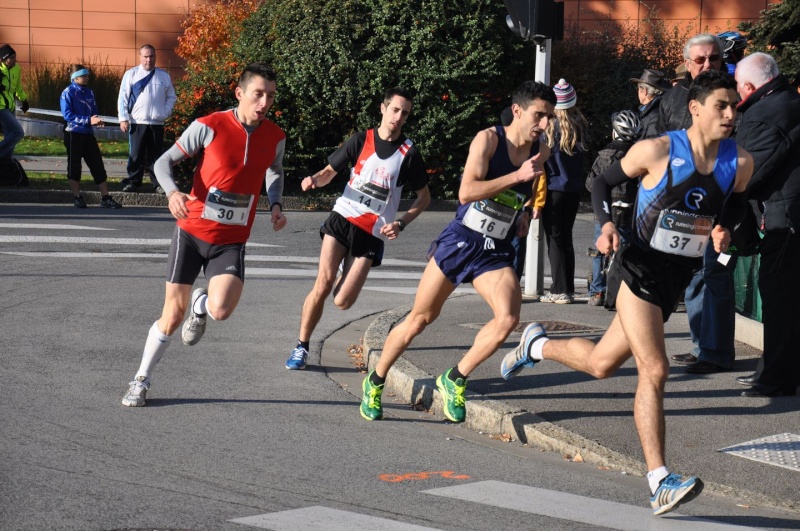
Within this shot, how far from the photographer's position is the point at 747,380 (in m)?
7.75

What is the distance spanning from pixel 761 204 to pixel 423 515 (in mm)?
3523

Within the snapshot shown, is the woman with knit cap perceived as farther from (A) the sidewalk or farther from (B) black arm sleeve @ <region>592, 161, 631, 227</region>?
(B) black arm sleeve @ <region>592, 161, 631, 227</region>

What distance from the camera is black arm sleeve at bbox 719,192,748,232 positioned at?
6.06 meters

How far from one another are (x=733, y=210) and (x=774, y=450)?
1.26m

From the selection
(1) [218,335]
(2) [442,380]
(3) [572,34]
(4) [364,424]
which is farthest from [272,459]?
(3) [572,34]

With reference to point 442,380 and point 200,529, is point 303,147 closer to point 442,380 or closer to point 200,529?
point 442,380

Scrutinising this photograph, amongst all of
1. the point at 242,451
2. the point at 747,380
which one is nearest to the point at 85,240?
Result: the point at 242,451

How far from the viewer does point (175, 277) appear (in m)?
7.30

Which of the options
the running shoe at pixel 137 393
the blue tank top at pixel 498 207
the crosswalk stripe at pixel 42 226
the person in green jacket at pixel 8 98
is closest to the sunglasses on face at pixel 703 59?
the blue tank top at pixel 498 207

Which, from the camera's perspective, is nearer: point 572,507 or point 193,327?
point 572,507

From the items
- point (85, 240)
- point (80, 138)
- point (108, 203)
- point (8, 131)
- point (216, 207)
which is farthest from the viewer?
point (8, 131)

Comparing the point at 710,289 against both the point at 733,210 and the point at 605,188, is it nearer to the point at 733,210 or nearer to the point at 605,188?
the point at 733,210

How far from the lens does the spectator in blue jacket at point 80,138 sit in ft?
55.7

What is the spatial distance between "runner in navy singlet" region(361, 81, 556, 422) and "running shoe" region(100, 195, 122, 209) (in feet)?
35.9
